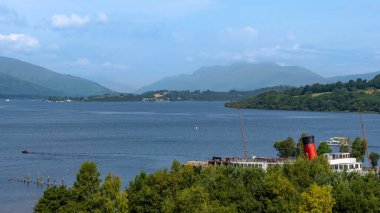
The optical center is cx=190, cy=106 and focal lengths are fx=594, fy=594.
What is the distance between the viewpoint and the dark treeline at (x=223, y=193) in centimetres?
3117

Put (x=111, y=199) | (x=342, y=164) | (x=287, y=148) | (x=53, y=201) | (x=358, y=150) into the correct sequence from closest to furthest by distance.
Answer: (x=111, y=199) → (x=53, y=201) → (x=342, y=164) → (x=358, y=150) → (x=287, y=148)

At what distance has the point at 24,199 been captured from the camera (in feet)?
182

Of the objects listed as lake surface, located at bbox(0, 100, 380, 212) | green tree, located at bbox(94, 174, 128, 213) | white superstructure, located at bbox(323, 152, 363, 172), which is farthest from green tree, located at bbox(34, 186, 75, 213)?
white superstructure, located at bbox(323, 152, 363, 172)

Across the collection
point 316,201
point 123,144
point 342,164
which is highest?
point 316,201

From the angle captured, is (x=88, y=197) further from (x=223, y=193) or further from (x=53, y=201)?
(x=223, y=193)

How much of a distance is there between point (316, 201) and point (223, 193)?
20.6 feet

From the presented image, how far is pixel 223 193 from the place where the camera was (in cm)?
3494

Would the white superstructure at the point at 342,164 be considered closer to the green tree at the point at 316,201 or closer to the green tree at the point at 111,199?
the green tree at the point at 316,201

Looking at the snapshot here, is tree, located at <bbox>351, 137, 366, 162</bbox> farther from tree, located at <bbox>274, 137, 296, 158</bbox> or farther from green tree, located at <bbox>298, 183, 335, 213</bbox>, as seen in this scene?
green tree, located at <bbox>298, 183, 335, 213</bbox>

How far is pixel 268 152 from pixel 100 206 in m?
55.6

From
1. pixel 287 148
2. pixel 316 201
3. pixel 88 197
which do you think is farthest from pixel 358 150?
pixel 88 197

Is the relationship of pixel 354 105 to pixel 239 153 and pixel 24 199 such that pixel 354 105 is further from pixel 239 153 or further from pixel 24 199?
pixel 24 199

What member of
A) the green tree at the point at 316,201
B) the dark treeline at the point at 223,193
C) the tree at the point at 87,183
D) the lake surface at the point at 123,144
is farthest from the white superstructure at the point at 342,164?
the lake surface at the point at 123,144

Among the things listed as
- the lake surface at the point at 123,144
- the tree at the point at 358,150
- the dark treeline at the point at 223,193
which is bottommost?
the lake surface at the point at 123,144
